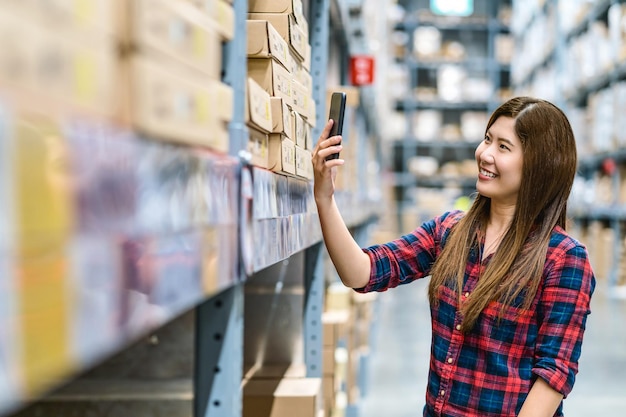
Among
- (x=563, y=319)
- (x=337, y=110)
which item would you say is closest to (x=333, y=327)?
(x=563, y=319)

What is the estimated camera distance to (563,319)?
5.41ft

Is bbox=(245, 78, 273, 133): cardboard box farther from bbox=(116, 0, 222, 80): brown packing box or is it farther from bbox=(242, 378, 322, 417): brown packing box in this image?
bbox=(242, 378, 322, 417): brown packing box

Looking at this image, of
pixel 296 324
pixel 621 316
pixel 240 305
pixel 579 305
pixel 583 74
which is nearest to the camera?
pixel 240 305

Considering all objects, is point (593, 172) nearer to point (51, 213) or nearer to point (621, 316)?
point (621, 316)

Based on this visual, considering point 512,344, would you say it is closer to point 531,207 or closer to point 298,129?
point 531,207

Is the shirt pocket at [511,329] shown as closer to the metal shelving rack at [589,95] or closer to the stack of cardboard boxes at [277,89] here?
the stack of cardboard boxes at [277,89]

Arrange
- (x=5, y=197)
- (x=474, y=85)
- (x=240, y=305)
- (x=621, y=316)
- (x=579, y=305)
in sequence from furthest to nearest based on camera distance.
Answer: (x=474, y=85), (x=621, y=316), (x=579, y=305), (x=240, y=305), (x=5, y=197)

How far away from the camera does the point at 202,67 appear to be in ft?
2.60

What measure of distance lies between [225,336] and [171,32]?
18.6 inches

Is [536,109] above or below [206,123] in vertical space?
above

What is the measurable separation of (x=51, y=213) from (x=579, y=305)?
1.42 metres

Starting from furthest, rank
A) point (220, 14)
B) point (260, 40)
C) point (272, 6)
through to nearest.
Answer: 1. point (272, 6)
2. point (260, 40)
3. point (220, 14)

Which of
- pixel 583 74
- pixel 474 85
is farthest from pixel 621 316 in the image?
pixel 474 85

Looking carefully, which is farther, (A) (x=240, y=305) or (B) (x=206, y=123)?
(A) (x=240, y=305)
